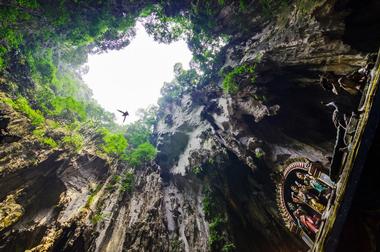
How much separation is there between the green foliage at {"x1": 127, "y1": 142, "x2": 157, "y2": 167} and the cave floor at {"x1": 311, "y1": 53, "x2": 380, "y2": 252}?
1882 cm

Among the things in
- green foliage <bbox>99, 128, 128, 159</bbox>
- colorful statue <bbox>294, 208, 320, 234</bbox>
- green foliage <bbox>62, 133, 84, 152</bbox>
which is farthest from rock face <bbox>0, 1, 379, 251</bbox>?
colorful statue <bbox>294, 208, 320, 234</bbox>

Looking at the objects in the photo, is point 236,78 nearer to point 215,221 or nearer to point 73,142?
point 215,221

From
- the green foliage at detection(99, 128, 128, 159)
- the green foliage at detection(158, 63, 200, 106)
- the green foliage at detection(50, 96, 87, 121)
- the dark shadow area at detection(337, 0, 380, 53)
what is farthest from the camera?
the green foliage at detection(158, 63, 200, 106)

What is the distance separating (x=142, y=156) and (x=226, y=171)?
34.5 feet

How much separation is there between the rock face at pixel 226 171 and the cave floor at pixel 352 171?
3623 mm

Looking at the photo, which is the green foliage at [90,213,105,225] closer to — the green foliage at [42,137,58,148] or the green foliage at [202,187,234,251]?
the green foliage at [42,137,58,148]

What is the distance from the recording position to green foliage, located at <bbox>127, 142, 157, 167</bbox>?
71.0 feet

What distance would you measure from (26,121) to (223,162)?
1521cm

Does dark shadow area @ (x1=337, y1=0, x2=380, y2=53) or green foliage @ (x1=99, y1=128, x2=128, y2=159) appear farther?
green foliage @ (x1=99, y1=128, x2=128, y2=159)

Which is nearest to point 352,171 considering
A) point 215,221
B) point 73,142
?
point 215,221

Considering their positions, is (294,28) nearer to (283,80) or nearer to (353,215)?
(283,80)

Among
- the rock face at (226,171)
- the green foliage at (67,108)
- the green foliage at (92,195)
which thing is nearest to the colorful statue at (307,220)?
the rock face at (226,171)

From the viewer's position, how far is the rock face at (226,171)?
34.4 ft

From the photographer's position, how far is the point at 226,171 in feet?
51.8
